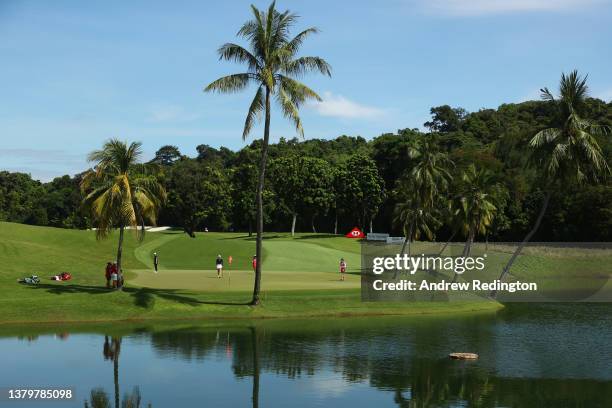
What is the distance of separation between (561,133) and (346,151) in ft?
464

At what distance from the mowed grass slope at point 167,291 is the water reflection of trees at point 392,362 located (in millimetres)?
6010

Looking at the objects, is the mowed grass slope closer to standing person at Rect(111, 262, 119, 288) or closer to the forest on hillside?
standing person at Rect(111, 262, 119, 288)

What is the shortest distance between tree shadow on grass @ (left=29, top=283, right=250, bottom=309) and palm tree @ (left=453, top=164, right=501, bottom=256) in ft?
85.7

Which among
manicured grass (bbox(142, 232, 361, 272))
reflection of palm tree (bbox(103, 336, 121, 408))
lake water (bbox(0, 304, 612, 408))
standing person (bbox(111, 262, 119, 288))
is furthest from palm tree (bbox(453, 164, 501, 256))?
reflection of palm tree (bbox(103, 336, 121, 408))

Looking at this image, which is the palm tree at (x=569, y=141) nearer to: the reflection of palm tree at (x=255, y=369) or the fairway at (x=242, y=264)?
the fairway at (x=242, y=264)

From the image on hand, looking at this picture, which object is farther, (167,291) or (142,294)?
(167,291)

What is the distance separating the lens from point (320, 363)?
34.8 meters

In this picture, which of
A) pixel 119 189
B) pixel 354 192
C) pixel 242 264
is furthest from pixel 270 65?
pixel 354 192

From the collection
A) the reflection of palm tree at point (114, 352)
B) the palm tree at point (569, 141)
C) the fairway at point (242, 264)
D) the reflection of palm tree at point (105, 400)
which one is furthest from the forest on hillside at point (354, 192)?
the reflection of palm tree at point (105, 400)

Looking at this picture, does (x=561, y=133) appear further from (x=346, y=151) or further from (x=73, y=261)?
(x=346, y=151)

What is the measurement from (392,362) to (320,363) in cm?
379

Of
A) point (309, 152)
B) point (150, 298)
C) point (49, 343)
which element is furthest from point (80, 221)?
point (49, 343)

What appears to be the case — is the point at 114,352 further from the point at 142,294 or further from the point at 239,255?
the point at 239,255

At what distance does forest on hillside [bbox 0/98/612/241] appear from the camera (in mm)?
117562
